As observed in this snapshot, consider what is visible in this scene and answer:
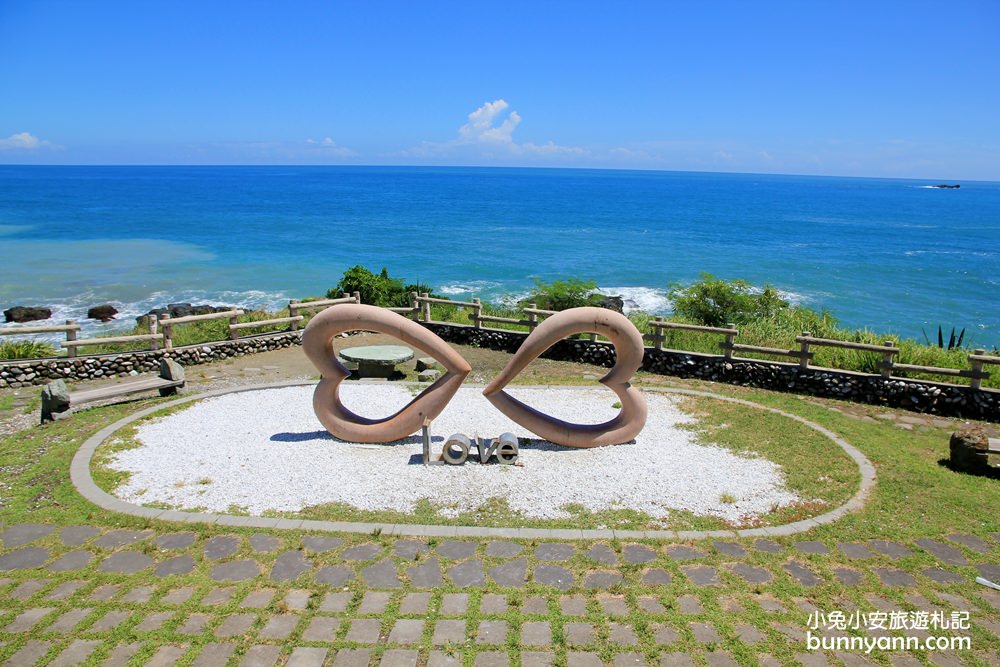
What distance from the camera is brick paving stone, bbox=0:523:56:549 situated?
719cm

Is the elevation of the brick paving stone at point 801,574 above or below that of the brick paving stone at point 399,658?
above

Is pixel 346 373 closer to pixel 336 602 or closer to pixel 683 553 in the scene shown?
pixel 336 602

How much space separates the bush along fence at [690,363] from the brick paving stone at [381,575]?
9869 mm

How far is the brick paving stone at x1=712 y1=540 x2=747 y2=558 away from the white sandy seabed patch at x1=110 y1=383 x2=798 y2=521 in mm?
692

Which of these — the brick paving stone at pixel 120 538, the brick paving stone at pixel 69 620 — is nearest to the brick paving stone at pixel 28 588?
the brick paving stone at pixel 69 620

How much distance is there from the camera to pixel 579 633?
571 centimetres

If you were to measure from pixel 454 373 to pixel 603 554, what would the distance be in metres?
4.11

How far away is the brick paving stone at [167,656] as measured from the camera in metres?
5.28

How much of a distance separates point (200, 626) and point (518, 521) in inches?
141

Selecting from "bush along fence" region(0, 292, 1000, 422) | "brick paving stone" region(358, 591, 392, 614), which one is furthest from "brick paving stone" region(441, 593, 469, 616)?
"bush along fence" region(0, 292, 1000, 422)

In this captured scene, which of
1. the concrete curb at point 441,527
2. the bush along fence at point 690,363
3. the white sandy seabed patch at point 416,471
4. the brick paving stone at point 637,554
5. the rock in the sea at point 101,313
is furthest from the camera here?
the rock in the sea at point 101,313

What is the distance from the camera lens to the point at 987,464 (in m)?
9.55

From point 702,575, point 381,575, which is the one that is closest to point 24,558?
point 381,575

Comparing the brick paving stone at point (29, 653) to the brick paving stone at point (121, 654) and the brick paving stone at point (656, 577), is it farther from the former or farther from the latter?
the brick paving stone at point (656, 577)
